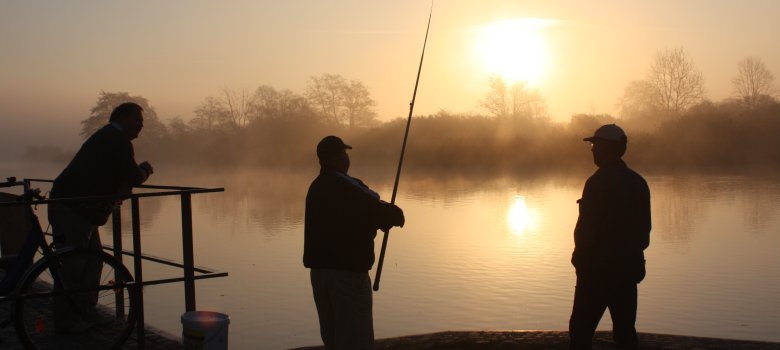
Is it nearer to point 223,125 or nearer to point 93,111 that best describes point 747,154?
point 223,125

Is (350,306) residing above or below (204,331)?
above

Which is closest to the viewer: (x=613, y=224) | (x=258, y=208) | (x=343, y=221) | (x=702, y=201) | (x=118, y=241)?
(x=343, y=221)

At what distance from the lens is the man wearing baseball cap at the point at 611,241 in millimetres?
4660

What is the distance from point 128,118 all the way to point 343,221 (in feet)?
8.00

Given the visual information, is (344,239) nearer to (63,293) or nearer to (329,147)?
(329,147)

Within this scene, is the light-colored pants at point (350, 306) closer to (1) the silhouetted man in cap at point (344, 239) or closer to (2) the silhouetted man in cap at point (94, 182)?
(1) the silhouetted man in cap at point (344, 239)

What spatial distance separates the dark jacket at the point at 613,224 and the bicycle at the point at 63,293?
3004 millimetres

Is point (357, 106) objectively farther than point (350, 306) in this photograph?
Yes

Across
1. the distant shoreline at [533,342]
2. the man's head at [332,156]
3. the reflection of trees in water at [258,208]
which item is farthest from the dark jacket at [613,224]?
the reflection of trees in water at [258,208]

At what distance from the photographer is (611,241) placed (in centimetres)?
470

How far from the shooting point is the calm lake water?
34.9 ft

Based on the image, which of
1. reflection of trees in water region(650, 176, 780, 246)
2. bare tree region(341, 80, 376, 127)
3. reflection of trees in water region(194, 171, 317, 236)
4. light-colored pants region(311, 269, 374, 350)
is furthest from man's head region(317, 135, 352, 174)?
bare tree region(341, 80, 376, 127)

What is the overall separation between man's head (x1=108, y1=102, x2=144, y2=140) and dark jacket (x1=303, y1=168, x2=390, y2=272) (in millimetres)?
2171

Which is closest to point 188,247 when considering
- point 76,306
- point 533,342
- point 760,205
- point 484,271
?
point 76,306
